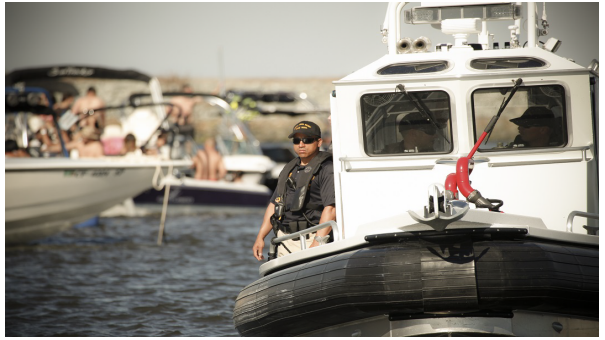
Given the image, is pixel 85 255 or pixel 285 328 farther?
pixel 85 255

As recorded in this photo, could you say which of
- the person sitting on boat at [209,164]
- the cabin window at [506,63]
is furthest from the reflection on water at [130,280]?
the cabin window at [506,63]

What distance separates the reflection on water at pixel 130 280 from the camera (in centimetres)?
840

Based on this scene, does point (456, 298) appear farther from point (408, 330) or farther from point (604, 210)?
point (604, 210)

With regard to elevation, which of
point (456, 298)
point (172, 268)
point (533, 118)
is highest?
point (533, 118)

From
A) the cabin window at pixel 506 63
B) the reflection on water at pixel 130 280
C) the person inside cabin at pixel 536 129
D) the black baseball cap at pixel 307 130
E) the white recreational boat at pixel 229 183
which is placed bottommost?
the reflection on water at pixel 130 280

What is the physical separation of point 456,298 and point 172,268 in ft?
25.0

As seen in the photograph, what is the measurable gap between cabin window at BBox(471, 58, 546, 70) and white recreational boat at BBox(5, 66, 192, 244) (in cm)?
802

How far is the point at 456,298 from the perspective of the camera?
4.76 m

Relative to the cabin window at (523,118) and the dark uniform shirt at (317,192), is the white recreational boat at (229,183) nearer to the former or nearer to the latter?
the dark uniform shirt at (317,192)

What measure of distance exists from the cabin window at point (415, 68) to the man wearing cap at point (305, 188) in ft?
2.55

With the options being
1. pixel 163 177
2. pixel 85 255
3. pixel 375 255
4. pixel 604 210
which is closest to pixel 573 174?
pixel 604 210

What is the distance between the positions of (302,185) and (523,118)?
1584mm

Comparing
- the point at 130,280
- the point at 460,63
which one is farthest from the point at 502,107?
the point at 130,280

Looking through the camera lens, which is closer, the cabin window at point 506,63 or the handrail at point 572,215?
the handrail at point 572,215
